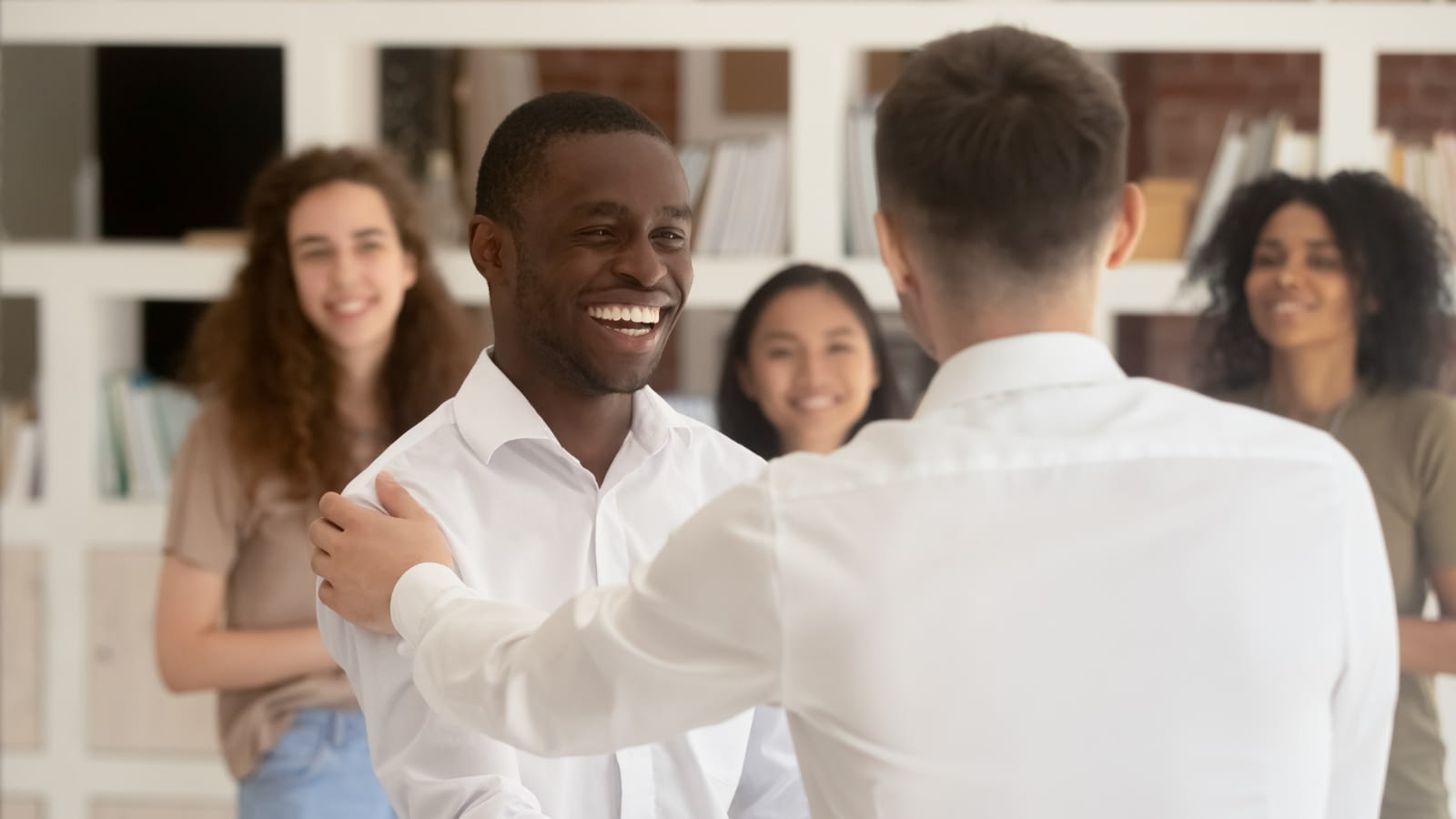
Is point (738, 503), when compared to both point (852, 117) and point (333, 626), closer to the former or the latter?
point (333, 626)

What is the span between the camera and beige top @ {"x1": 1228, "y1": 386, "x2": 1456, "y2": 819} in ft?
8.07

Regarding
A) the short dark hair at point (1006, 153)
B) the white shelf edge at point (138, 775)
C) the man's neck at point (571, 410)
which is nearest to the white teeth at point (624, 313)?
the man's neck at point (571, 410)

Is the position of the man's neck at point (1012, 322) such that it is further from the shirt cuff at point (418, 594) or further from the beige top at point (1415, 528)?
the beige top at point (1415, 528)

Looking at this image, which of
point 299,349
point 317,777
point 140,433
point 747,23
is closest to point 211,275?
point 140,433

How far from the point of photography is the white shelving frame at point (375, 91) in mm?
3312

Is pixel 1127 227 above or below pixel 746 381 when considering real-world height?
above

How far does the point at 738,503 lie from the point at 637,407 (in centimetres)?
54

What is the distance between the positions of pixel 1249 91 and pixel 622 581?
4.40 metres

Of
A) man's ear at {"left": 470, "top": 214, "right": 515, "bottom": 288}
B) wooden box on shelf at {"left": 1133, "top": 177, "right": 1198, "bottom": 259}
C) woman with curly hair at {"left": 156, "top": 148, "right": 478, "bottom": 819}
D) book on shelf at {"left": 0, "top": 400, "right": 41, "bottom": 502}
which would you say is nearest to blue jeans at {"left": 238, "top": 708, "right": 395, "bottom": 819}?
woman with curly hair at {"left": 156, "top": 148, "right": 478, "bottom": 819}

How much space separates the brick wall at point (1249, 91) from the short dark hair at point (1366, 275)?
199 cm

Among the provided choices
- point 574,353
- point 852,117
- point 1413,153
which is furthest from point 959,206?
point 1413,153

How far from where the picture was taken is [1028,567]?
101cm

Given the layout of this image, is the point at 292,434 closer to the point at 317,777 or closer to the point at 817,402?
the point at 317,777

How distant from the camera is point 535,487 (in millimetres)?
1495
